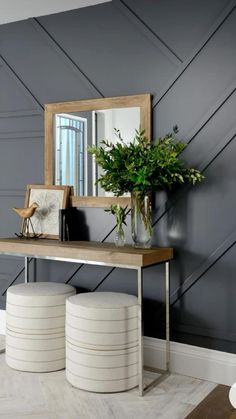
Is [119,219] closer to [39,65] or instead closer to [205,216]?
[205,216]

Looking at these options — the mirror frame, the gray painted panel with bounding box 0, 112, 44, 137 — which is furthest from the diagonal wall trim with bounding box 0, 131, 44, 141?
the mirror frame

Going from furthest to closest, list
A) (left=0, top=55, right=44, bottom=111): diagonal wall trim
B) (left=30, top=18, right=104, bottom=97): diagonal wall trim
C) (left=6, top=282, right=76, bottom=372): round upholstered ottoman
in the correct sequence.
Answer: (left=0, top=55, right=44, bottom=111): diagonal wall trim → (left=30, top=18, right=104, bottom=97): diagonal wall trim → (left=6, top=282, right=76, bottom=372): round upholstered ottoman

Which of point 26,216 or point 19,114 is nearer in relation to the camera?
point 26,216

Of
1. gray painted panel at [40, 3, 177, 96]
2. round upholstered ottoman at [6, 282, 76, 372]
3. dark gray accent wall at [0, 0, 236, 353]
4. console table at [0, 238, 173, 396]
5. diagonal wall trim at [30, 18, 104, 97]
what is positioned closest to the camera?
console table at [0, 238, 173, 396]

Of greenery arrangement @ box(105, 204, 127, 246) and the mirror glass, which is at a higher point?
the mirror glass

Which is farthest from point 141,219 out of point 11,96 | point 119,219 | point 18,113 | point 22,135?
point 11,96

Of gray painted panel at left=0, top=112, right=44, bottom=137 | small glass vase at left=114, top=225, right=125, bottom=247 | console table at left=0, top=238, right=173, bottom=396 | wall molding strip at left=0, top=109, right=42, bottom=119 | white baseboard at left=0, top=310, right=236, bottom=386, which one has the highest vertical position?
wall molding strip at left=0, top=109, right=42, bottom=119

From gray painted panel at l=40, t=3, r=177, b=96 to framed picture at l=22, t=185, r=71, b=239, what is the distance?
80cm

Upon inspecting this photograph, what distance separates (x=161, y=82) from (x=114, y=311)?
150cm

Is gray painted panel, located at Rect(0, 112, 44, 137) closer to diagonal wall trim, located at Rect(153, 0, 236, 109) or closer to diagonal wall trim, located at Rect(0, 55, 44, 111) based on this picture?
diagonal wall trim, located at Rect(0, 55, 44, 111)

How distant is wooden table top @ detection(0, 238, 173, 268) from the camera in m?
2.72

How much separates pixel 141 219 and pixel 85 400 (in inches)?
43.4

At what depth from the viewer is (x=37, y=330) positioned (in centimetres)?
305

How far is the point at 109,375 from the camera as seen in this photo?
2760 mm
